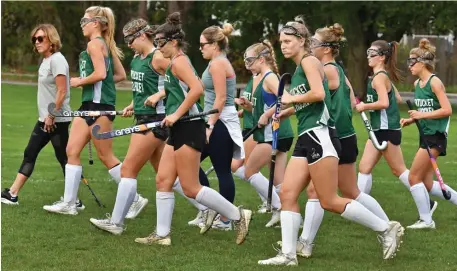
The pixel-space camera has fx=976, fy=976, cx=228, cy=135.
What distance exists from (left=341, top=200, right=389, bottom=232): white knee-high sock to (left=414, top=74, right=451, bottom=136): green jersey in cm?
236

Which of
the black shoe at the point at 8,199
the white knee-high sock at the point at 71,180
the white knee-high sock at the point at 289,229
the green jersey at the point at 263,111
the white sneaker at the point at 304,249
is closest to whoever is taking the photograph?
the white knee-high sock at the point at 289,229

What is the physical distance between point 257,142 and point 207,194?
1734mm

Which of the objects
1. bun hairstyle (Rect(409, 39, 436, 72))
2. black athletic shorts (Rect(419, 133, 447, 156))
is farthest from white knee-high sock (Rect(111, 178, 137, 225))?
bun hairstyle (Rect(409, 39, 436, 72))

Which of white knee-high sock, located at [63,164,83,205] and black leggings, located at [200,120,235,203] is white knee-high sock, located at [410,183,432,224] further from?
white knee-high sock, located at [63,164,83,205]

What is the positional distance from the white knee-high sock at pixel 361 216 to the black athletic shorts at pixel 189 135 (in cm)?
134

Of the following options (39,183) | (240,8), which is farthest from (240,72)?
(39,183)

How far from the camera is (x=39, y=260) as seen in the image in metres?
7.33

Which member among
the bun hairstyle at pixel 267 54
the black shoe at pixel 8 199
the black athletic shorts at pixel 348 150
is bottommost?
the black shoe at pixel 8 199

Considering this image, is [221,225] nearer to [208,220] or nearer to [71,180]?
[208,220]

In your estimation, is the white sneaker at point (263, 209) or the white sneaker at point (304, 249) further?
→ the white sneaker at point (263, 209)

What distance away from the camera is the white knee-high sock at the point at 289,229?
7191 millimetres

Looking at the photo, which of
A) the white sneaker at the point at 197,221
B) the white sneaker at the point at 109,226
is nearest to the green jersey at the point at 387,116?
the white sneaker at the point at 197,221

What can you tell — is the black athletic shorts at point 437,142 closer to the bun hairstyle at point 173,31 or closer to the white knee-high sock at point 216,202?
Result: the white knee-high sock at point 216,202

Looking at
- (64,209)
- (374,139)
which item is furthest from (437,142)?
(64,209)
